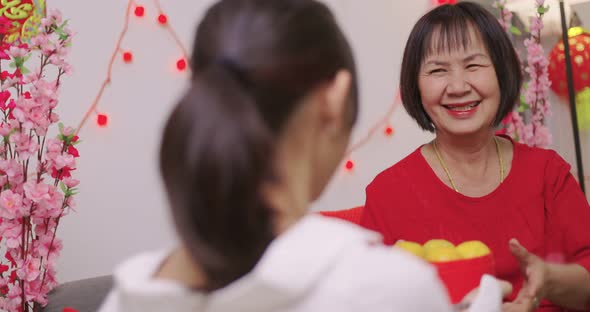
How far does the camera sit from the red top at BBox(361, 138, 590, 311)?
60.4 inches

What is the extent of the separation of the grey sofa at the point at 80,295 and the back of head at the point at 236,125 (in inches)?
44.2

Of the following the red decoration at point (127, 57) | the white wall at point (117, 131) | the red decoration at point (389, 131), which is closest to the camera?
the white wall at point (117, 131)

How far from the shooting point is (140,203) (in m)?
2.37

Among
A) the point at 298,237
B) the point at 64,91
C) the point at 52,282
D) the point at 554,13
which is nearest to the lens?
the point at 298,237

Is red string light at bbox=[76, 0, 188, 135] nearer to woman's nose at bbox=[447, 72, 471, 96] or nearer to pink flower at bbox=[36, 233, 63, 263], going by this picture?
pink flower at bbox=[36, 233, 63, 263]

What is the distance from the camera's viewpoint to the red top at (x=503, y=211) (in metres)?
1.54

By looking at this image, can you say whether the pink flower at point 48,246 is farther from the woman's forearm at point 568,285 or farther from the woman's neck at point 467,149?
the woman's forearm at point 568,285

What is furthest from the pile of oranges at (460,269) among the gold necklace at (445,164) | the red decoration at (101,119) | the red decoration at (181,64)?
the red decoration at (181,64)

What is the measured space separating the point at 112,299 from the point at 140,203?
5.15ft

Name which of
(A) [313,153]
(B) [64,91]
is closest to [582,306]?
(A) [313,153]

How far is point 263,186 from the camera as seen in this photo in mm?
670

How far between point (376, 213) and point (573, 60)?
90.8 inches

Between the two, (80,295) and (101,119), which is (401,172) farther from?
(101,119)

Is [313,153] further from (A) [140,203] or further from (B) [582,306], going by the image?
(A) [140,203]
